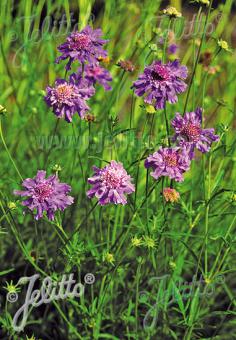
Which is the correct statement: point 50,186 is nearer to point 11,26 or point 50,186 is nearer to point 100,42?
point 100,42

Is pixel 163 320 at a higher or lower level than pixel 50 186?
lower

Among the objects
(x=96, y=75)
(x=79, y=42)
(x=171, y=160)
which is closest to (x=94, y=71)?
(x=96, y=75)

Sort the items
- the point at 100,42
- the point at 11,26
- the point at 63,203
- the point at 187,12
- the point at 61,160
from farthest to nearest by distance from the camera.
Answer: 1. the point at 187,12
2. the point at 11,26
3. the point at 61,160
4. the point at 100,42
5. the point at 63,203

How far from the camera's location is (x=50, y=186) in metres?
1.09

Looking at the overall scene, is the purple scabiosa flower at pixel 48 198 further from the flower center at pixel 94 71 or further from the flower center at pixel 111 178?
the flower center at pixel 94 71

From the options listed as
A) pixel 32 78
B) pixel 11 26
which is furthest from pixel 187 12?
pixel 32 78

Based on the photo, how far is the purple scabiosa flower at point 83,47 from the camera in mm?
1180

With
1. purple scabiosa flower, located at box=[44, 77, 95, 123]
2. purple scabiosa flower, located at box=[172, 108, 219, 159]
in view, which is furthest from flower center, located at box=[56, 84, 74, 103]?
purple scabiosa flower, located at box=[172, 108, 219, 159]

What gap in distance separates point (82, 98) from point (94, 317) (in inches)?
19.7

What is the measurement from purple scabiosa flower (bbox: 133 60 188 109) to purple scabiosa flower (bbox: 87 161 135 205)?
0.15 metres

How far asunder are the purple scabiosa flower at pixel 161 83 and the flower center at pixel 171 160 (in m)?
0.10

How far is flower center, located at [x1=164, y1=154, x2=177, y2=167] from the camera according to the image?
1064 millimetres

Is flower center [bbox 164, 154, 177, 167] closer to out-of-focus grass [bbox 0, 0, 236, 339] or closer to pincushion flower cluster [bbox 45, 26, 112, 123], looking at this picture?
out-of-focus grass [bbox 0, 0, 236, 339]

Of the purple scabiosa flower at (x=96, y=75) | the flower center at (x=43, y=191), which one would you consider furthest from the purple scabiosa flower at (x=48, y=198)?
the purple scabiosa flower at (x=96, y=75)
